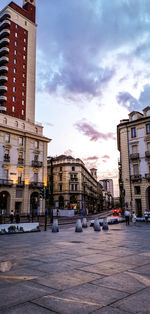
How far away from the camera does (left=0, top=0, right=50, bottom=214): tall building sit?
4253 centimetres

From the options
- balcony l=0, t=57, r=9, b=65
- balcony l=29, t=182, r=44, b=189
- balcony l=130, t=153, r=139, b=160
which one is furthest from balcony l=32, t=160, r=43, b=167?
balcony l=0, t=57, r=9, b=65

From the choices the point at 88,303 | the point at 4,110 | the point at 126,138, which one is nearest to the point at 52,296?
the point at 88,303

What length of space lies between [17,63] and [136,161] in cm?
3272

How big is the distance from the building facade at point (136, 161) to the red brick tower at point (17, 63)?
2101 centimetres

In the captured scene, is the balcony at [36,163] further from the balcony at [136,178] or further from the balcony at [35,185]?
the balcony at [136,178]

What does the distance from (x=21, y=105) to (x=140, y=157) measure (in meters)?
26.7

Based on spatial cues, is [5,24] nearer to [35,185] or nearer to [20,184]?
[20,184]

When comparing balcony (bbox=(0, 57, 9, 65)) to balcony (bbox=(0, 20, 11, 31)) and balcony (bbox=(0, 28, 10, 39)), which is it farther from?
balcony (bbox=(0, 20, 11, 31))

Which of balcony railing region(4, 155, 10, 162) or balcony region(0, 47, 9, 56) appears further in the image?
balcony region(0, 47, 9, 56)

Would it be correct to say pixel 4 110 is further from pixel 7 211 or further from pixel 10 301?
pixel 10 301

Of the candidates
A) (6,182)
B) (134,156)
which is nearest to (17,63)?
(6,182)

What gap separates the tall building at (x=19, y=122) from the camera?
42.5 meters

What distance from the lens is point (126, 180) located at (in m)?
40.2

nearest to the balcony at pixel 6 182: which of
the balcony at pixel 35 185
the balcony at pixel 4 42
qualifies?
the balcony at pixel 35 185
